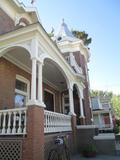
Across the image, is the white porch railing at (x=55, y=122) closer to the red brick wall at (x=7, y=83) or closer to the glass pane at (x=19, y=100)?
the red brick wall at (x=7, y=83)

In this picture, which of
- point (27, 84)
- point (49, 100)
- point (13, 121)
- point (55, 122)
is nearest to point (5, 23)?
point (27, 84)

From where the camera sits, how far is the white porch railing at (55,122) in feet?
20.9

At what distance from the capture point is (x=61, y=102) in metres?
13.4

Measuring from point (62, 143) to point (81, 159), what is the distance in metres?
1.55

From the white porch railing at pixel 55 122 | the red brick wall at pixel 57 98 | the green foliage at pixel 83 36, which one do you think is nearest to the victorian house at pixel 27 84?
the white porch railing at pixel 55 122

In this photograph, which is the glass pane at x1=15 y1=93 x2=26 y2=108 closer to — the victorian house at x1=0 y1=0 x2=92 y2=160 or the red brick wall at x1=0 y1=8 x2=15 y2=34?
the victorian house at x1=0 y1=0 x2=92 y2=160

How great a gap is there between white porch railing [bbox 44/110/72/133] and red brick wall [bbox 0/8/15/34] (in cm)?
482

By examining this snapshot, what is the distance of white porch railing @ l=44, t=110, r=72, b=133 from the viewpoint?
20.9 feet

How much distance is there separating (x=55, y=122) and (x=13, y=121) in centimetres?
206

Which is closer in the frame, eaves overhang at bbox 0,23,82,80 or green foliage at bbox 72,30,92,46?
eaves overhang at bbox 0,23,82,80

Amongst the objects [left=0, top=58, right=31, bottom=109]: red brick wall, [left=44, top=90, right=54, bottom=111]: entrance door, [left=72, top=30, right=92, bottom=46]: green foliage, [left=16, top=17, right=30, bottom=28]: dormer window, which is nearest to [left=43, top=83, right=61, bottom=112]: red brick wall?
[left=44, top=90, right=54, bottom=111]: entrance door

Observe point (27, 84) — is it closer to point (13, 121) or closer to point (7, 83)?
point (7, 83)

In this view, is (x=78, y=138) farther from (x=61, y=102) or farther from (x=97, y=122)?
(x=97, y=122)

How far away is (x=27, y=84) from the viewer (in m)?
9.10
